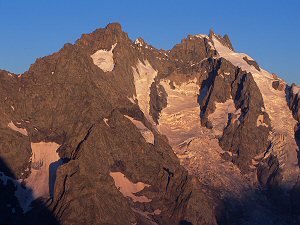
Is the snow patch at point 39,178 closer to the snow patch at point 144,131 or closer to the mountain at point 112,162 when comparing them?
the mountain at point 112,162

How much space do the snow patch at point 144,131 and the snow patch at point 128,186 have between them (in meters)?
12.2

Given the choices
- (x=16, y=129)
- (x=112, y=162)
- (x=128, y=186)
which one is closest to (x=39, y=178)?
(x=16, y=129)

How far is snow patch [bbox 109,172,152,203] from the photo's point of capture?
173m

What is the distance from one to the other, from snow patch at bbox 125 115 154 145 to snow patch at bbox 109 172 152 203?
12.2 m

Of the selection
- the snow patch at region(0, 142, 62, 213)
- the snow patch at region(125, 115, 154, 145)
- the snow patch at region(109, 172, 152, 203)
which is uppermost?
the snow patch at region(125, 115, 154, 145)

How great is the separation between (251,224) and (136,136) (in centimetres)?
2817

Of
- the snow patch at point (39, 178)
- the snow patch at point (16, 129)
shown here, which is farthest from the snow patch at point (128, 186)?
the snow patch at point (16, 129)

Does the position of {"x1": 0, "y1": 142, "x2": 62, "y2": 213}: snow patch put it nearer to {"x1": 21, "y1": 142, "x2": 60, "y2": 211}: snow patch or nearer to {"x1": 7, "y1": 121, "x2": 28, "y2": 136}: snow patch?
{"x1": 21, "y1": 142, "x2": 60, "y2": 211}: snow patch

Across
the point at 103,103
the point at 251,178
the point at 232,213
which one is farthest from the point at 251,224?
the point at 103,103

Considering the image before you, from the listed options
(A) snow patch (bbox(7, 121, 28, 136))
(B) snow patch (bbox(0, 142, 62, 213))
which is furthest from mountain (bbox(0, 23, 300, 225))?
(A) snow patch (bbox(7, 121, 28, 136))

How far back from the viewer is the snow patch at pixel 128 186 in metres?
173

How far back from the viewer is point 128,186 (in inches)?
6924

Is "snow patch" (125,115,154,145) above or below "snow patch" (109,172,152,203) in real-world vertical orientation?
above

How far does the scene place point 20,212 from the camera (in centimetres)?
16125
